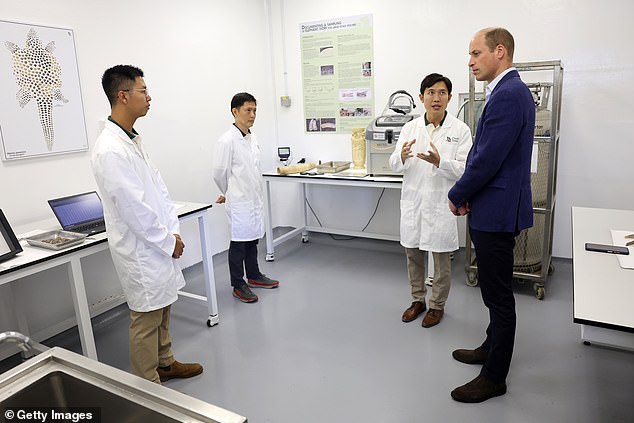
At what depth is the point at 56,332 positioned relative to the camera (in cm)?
287

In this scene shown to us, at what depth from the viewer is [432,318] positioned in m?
2.83

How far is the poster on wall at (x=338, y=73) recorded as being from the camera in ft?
14.0

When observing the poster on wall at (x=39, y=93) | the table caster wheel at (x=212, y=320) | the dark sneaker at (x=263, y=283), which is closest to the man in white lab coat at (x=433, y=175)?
the dark sneaker at (x=263, y=283)

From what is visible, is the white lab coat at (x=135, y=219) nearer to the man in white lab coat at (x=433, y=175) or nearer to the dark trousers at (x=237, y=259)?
the dark trousers at (x=237, y=259)

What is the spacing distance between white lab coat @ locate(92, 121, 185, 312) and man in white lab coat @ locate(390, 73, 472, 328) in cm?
141

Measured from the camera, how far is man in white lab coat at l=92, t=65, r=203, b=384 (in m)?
1.91

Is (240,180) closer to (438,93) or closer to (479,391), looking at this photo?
(438,93)

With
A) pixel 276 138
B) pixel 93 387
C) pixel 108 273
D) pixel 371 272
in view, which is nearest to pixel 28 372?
pixel 93 387

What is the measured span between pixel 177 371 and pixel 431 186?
1752 mm

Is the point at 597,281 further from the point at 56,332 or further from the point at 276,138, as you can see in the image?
the point at 276,138

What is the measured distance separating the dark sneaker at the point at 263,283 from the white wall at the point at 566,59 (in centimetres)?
201

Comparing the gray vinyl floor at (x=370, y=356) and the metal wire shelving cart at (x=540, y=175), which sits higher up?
the metal wire shelving cart at (x=540, y=175)
